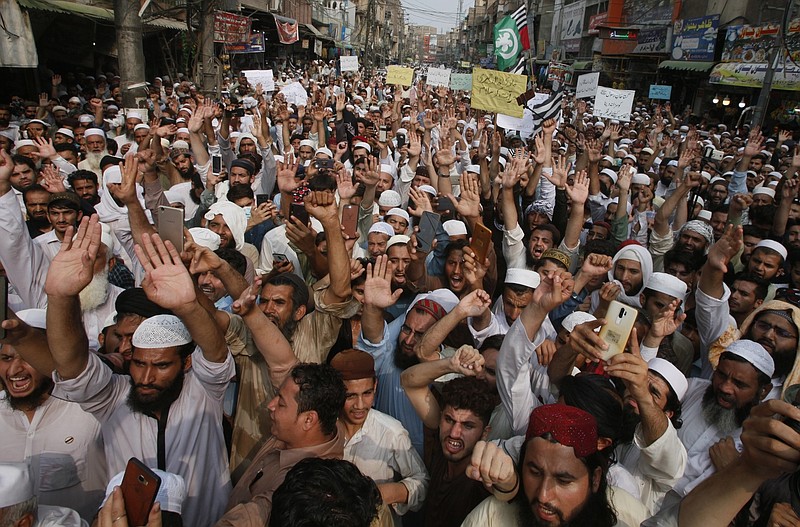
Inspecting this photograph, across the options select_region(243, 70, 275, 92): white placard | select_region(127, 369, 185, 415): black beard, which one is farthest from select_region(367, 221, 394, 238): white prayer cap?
select_region(243, 70, 275, 92): white placard

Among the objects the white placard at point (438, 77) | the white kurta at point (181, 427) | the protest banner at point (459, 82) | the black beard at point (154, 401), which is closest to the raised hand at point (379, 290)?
the white kurta at point (181, 427)

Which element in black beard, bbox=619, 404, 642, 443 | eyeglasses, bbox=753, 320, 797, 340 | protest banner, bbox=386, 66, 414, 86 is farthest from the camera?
protest banner, bbox=386, 66, 414, 86

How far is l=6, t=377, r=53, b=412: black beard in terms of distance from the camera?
235cm

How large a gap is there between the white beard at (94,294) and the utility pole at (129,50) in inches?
300

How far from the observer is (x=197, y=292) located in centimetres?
244

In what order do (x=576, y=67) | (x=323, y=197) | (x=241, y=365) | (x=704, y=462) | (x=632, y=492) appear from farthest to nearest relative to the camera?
(x=576, y=67) → (x=323, y=197) → (x=241, y=365) → (x=704, y=462) → (x=632, y=492)

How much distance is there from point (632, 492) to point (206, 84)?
37.5 ft

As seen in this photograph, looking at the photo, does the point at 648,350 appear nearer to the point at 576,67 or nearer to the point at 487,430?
the point at 487,430

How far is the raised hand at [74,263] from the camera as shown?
208 cm

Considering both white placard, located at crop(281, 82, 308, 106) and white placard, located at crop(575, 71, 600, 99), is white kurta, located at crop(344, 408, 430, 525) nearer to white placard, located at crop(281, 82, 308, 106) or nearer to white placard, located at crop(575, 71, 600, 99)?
white placard, located at crop(575, 71, 600, 99)

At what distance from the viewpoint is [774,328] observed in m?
3.18

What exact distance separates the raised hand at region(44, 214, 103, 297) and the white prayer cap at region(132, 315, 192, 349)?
12.3 inches

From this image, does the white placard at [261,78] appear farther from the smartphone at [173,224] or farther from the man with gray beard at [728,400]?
the man with gray beard at [728,400]

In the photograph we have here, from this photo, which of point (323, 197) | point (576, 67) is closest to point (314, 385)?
point (323, 197)
